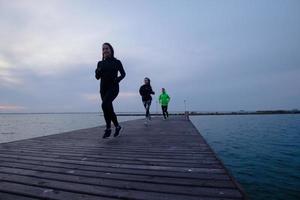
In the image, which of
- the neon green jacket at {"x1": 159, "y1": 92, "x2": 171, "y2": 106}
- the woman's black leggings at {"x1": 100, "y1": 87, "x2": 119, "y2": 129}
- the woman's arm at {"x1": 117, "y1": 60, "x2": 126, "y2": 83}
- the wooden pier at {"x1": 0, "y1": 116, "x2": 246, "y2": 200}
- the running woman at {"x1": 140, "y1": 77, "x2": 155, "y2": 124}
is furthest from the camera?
the neon green jacket at {"x1": 159, "y1": 92, "x2": 171, "y2": 106}

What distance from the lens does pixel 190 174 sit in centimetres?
283

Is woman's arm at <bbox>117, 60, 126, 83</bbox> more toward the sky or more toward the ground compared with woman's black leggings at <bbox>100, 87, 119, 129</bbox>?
more toward the sky

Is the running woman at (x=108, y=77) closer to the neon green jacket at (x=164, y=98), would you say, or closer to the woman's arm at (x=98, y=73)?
the woman's arm at (x=98, y=73)

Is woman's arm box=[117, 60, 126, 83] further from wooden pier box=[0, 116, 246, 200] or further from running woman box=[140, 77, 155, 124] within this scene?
running woman box=[140, 77, 155, 124]

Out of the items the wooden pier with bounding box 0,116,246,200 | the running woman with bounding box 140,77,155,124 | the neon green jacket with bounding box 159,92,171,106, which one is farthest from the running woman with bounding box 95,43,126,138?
the neon green jacket with bounding box 159,92,171,106

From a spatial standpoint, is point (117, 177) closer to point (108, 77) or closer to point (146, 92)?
point (108, 77)

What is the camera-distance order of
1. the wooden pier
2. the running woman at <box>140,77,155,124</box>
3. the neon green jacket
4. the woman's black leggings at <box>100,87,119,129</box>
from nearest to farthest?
the wooden pier → the woman's black leggings at <box>100,87,119,129</box> → the running woman at <box>140,77,155,124</box> → the neon green jacket

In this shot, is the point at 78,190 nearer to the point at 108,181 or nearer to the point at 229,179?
the point at 108,181

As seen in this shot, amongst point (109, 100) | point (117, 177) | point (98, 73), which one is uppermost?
point (98, 73)

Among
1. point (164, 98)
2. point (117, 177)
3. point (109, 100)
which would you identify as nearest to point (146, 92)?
point (164, 98)

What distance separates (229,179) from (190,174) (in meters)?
0.44

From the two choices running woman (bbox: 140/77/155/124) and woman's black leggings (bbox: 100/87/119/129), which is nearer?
woman's black leggings (bbox: 100/87/119/129)

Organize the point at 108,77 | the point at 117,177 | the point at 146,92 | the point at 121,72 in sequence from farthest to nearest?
the point at 146,92
the point at 121,72
the point at 108,77
the point at 117,177

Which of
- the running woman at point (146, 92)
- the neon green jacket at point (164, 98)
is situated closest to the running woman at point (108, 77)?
the running woman at point (146, 92)
